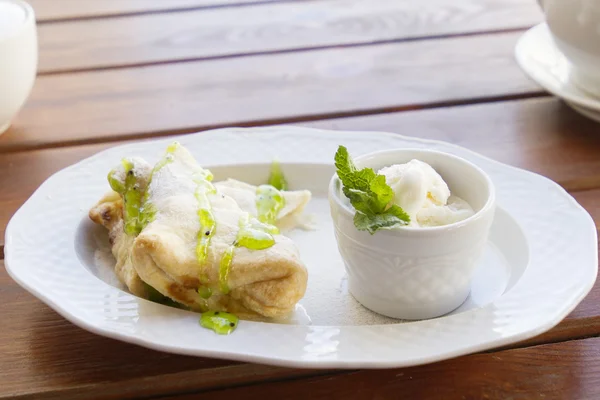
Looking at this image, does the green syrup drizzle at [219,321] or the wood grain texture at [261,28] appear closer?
the green syrup drizzle at [219,321]

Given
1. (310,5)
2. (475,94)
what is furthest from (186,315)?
(310,5)

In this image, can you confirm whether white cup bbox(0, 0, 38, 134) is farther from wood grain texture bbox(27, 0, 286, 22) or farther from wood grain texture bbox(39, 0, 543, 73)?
wood grain texture bbox(27, 0, 286, 22)

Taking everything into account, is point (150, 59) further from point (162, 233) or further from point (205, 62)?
point (162, 233)

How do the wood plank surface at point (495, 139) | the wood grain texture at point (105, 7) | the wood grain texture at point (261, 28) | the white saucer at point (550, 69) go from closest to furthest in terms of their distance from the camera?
1. the wood plank surface at point (495, 139)
2. the white saucer at point (550, 69)
3. the wood grain texture at point (261, 28)
4. the wood grain texture at point (105, 7)

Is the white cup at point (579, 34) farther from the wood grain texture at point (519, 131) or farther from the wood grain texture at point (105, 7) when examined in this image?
the wood grain texture at point (105, 7)

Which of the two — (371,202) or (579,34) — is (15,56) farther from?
(579,34)

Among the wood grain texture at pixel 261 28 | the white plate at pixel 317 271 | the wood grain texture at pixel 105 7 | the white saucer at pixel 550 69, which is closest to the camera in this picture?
the white plate at pixel 317 271

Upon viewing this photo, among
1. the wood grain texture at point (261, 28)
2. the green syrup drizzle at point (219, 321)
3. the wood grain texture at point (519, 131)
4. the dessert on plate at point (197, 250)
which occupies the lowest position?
the wood grain texture at point (519, 131)

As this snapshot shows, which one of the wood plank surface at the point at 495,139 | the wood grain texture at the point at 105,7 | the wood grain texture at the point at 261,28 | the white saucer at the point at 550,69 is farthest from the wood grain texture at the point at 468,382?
the wood grain texture at the point at 105,7
